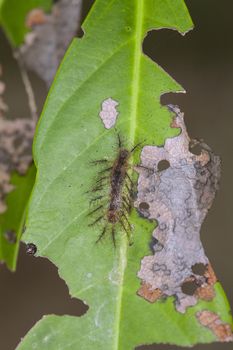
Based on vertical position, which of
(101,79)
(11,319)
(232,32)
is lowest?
(11,319)

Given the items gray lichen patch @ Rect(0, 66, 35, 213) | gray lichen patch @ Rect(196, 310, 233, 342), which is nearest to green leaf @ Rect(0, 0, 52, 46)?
gray lichen patch @ Rect(0, 66, 35, 213)

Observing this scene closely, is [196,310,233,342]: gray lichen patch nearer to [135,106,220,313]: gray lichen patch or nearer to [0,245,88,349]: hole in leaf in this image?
[135,106,220,313]: gray lichen patch

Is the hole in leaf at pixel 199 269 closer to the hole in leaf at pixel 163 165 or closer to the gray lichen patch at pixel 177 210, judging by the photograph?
the gray lichen patch at pixel 177 210

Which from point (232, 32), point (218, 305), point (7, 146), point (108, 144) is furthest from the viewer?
point (232, 32)

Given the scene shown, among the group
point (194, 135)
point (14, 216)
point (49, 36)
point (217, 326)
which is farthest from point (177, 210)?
point (194, 135)

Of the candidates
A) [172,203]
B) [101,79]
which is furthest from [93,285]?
[101,79]

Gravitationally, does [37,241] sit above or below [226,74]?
above

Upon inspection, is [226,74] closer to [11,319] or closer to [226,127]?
[226,127]

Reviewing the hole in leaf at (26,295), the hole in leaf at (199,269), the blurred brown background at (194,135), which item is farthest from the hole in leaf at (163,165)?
the hole in leaf at (26,295)
